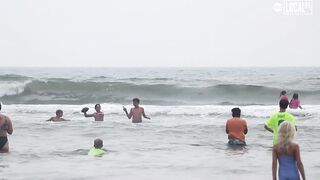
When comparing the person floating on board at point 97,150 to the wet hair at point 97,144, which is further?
the wet hair at point 97,144

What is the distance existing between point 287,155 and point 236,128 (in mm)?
6451

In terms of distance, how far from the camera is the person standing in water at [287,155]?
6.07 m

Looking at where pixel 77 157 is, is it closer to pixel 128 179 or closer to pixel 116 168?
pixel 116 168

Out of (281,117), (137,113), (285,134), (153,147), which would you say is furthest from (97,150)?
(137,113)

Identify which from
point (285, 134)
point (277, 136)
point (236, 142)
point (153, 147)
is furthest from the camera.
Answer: point (153, 147)

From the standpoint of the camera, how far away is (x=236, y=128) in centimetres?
1269

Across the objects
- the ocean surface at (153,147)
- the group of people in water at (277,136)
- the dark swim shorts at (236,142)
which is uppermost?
the group of people in water at (277,136)

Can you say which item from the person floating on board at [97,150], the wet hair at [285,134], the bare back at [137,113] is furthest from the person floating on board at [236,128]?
the wet hair at [285,134]

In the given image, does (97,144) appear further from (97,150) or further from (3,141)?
(3,141)

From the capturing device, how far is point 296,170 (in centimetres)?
629

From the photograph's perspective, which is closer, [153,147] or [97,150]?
[97,150]

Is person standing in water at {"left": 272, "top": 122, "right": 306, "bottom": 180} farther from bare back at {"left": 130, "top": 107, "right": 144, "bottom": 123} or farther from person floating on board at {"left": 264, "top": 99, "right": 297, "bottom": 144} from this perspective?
bare back at {"left": 130, "top": 107, "right": 144, "bottom": 123}

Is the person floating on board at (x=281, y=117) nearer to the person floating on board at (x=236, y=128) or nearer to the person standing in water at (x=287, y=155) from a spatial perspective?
the person floating on board at (x=236, y=128)

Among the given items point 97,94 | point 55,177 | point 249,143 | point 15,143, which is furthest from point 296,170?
point 97,94
